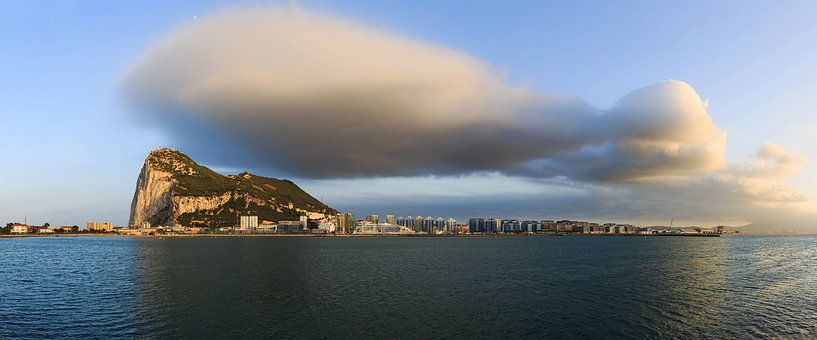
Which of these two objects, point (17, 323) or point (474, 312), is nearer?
point (17, 323)

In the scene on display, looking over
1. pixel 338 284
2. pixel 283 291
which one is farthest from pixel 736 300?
pixel 283 291

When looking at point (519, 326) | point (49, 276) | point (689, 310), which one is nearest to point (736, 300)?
point (689, 310)

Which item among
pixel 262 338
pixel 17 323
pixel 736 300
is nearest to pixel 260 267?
pixel 17 323

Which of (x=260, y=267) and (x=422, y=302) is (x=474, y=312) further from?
(x=260, y=267)

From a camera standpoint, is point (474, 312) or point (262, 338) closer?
point (262, 338)

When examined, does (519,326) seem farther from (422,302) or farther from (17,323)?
(17,323)

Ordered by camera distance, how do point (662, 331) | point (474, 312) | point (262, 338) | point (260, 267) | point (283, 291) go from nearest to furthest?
1. point (262, 338)
2. point (662, 331)
3. point (474, 312)
4. point (283, 291)
5. point (260, 267)

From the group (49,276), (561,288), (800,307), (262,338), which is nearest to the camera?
(262,338)

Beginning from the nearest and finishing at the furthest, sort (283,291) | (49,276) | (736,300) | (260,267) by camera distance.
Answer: (736,300)
(283,291)
(49,276)
(260,267)

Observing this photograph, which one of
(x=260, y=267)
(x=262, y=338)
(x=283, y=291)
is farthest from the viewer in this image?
(x=260, y=267)
